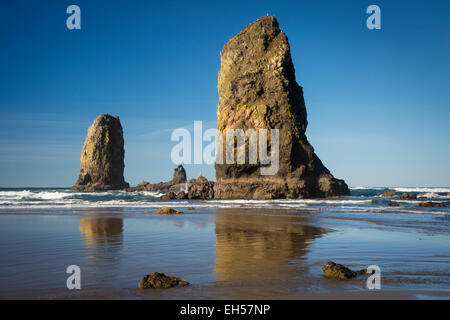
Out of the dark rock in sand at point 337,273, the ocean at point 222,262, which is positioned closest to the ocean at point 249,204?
Result: the ocean at point 222,262

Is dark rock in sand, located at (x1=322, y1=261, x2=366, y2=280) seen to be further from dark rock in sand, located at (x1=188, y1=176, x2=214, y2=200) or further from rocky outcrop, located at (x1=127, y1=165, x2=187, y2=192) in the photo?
rocky outcrop, located at (x1=127, y1=165, x2=187, y2=192)

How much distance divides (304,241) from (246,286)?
446 centimetres

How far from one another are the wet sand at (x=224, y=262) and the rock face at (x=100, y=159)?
78.9m

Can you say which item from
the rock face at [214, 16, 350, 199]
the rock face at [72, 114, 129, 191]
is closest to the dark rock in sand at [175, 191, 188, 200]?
the rock face at [214, 16, 350, 199]

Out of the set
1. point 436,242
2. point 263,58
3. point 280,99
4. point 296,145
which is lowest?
point 436,242

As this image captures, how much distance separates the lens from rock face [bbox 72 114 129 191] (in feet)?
278

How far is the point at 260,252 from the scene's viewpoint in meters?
6.96

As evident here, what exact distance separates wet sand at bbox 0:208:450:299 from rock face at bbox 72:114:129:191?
78939 mm

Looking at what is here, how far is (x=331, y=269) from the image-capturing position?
4.78m

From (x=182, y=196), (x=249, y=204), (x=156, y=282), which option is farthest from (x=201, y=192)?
(x=156, y=282)

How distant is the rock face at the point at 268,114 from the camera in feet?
126

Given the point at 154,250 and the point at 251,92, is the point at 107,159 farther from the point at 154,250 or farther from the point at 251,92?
the point at 154,250

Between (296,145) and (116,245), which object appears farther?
(296,145)
